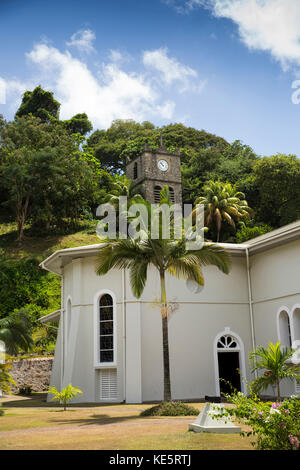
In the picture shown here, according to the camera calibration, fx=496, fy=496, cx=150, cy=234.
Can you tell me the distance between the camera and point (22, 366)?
97.1ft

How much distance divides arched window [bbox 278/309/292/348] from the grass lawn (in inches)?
287

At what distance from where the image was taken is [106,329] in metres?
20.4

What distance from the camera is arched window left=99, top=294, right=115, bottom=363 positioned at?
66.3 ft

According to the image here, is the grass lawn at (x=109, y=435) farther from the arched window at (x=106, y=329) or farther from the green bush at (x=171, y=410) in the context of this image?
the arched window at (x=106, y=329)

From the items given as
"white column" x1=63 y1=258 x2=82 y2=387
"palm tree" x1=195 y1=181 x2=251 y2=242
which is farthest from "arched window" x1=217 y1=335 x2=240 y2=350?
"palm tree" x1=195 y1=181 x2=251 y2=242

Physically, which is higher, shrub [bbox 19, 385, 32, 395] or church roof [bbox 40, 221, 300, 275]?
church roof [bbox 40, 221, 300, 275]

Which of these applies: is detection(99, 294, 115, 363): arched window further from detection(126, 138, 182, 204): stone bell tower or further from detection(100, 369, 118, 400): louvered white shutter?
detection(126, 138, 182, 204): stone bell tower

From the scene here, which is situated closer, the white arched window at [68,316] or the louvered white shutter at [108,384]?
the louvered white shutter at [108,384]

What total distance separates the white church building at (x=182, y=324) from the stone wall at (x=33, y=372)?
820cm


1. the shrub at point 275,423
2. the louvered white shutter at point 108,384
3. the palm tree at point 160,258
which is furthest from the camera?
the louvered white shutter at point 108,384

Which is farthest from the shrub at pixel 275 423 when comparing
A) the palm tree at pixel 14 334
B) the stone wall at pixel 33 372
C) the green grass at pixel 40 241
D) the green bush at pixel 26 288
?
the green grass at pixel 40 241

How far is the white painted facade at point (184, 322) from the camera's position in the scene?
1938 centimetres
